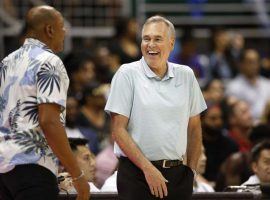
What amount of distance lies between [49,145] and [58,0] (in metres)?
10.4

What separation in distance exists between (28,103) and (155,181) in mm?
944

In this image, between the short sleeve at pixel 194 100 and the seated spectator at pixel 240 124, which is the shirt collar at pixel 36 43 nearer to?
the short sleeve at pixel 194 100

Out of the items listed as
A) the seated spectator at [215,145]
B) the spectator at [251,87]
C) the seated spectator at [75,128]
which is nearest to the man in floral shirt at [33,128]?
the seated spectator at [75,128]

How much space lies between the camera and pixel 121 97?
261 inches

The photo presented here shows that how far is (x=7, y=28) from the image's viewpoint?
16.2 meters

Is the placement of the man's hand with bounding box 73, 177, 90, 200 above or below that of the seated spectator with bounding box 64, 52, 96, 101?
above

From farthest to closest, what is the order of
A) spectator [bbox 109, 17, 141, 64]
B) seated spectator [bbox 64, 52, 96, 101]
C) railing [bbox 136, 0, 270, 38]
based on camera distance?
1. railing [bbox 136, 0, 270, 38]
2. spectator [bbox 109, 17, 141, 64]
3. seated spectator [bbox 64, 52, 96, 101]

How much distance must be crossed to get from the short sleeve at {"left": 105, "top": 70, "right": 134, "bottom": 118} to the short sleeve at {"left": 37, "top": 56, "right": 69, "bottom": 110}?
0.34 metres

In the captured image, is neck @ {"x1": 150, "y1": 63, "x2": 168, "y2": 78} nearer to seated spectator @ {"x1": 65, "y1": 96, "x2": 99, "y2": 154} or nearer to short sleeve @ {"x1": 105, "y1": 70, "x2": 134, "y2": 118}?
short sleeve @ {"x1": 105, "y1": 70, "x2": 134, "y2": 118}

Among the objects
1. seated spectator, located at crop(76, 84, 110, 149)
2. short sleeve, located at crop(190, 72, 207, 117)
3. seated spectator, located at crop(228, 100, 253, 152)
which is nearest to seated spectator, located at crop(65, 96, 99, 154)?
seated spectator, located at crop(76, 84, 110, 149)

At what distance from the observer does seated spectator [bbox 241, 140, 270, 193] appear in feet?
30.0

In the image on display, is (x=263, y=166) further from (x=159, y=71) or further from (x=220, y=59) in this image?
(x=220, y=59)

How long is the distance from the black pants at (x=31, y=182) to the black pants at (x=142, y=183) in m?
0.47

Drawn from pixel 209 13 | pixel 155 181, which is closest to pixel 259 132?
pixel 209 13
